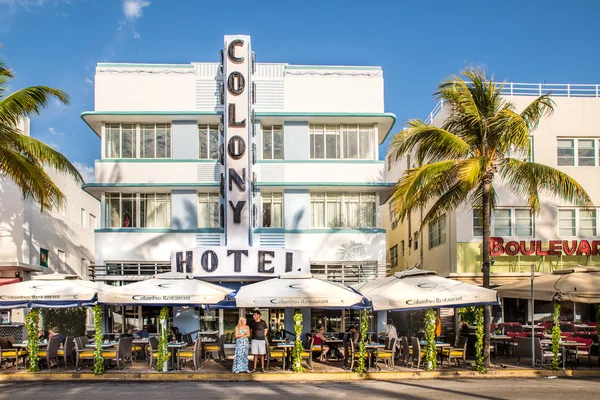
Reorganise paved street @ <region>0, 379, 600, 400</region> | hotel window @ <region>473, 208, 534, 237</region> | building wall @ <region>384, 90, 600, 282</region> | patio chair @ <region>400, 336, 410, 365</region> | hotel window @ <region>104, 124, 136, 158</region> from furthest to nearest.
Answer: hotel window @ <region>473, 208, 534, 237</region>
building wall @ <region>384, 90, 600, 282</region>
hotel window @ <region>104, 124, 136, 158</region>
patio chair @ <region>400, 336, 410, 365</region>
paved street @ <region>0, 379, 600, 400</region>

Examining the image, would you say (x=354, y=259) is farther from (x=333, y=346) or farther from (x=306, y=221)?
(x=333, y=346)

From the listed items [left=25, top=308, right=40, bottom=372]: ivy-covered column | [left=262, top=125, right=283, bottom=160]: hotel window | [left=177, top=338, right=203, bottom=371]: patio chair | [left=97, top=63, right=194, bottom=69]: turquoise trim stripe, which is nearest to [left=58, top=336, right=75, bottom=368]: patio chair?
[left=25, top=308, right=40, bottom=372]: ivy-covered column

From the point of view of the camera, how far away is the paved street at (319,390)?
14.7 m

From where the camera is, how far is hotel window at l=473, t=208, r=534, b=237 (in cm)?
2897

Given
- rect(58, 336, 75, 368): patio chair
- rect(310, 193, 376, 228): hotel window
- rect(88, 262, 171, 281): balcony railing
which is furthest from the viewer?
rect(310, 193, 376, 228): hotel window

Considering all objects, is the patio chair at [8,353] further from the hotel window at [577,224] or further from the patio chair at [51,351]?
the hotel window at [577,224]

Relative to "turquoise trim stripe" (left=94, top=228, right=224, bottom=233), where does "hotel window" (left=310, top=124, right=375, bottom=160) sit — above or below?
above

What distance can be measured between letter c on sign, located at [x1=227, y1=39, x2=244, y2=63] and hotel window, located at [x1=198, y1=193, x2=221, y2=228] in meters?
5.64

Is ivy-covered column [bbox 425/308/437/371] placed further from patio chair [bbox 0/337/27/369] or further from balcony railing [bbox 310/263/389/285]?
patio chair [bbox 0/337/27/369]

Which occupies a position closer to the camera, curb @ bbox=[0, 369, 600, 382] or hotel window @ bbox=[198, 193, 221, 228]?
curb @ bbox=[0, 369, 600, 382]

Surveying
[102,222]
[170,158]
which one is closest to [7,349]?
[102,222]

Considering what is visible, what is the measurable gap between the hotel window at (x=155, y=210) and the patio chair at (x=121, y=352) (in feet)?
26.8

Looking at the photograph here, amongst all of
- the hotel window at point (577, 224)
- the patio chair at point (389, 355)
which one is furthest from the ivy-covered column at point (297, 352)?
the hotel window at point (577, 224)

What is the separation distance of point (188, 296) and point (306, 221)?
978 centimetres
